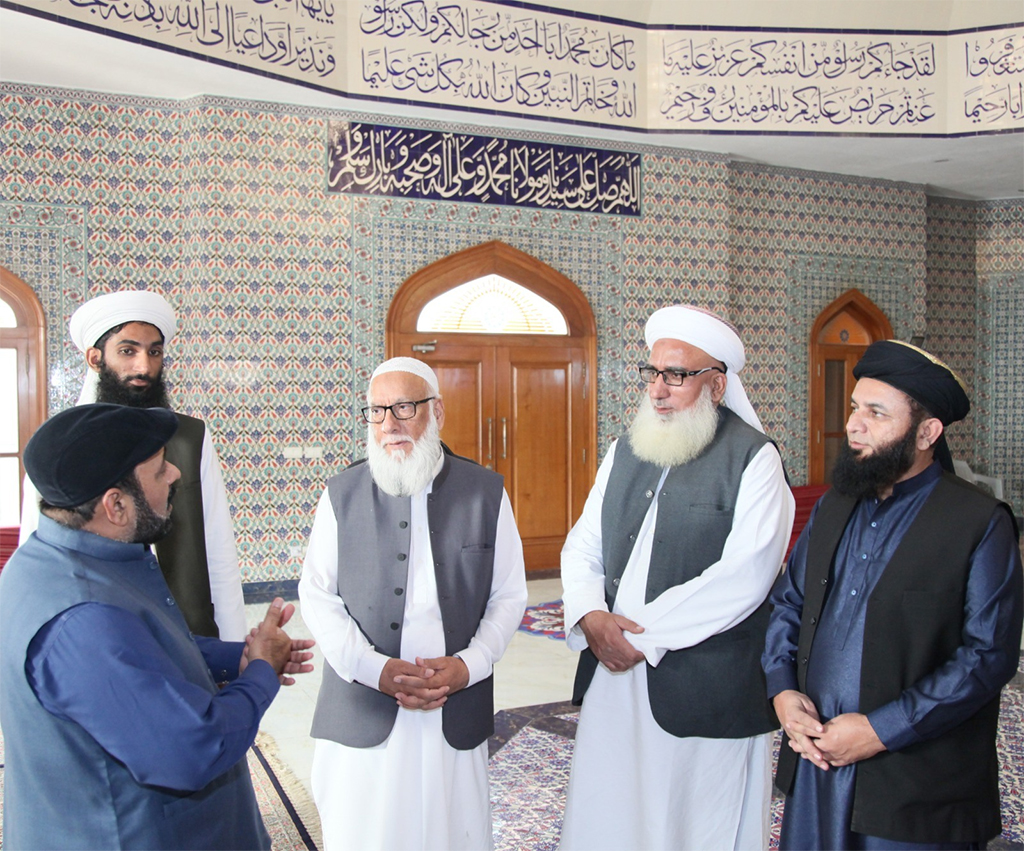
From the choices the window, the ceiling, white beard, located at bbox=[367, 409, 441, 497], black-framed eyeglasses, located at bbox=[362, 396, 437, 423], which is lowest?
white beard, located at bbox=[367, 409, 441, 497]

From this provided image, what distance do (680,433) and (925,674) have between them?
750 mm

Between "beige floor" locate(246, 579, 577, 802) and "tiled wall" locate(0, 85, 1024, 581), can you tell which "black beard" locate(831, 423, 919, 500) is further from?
"tiled wall" locate(0, 85, 1024, 581)

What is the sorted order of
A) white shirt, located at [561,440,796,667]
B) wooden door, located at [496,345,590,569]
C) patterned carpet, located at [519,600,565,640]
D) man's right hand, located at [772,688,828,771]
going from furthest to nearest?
1. wooden door, located at [496,345,590,569]
2. patterned carpet, located at [519,600,565,640]
3. white shirt, located at [561,440,796,667]
4. man's right hand, located at [772,688,828,771]

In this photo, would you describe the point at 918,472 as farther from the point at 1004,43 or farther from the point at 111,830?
the point at 1004,43

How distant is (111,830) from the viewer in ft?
4.13

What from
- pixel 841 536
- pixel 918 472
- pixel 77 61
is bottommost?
pixel 841 536

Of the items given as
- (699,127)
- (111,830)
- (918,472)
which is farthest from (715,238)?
(111,830)

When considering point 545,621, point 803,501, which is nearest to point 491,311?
point 545,621

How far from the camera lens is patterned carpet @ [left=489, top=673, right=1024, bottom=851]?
2.62 m

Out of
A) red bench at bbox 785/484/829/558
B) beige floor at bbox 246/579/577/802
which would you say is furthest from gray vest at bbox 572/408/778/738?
red bench at bbox 785/484/829/558

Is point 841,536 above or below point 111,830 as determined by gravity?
above

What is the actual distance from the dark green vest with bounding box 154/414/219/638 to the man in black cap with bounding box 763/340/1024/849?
4.38 feet

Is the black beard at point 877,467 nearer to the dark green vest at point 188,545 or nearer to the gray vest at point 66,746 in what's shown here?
the gray vest at point 66,746

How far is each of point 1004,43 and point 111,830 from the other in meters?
7.17
